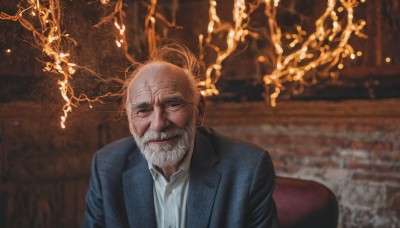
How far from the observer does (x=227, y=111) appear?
5422 millimetres

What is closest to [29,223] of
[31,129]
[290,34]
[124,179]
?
[31,129]

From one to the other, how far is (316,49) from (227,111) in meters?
1.19

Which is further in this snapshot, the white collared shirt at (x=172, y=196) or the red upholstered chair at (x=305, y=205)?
the red upholstered chair at (x=305, y=205)

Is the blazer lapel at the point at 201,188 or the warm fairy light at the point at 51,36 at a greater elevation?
the warm fairy light at the point at 51,36

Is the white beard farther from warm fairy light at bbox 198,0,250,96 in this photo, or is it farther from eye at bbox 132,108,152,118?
warm fairy light at bbox 198,0,250,96

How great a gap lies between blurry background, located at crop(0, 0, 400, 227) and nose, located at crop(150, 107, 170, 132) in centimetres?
58

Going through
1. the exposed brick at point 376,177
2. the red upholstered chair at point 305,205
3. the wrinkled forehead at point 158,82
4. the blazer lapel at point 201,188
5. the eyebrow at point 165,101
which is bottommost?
the exposed brick at point 376,177

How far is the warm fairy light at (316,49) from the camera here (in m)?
4.38

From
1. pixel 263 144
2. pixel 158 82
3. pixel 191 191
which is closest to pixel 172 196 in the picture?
pixel 191 191

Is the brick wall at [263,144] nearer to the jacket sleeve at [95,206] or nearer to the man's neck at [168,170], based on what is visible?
the jacket sleeve at [95,206]

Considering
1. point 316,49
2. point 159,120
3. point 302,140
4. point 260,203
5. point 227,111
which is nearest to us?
point 159,120

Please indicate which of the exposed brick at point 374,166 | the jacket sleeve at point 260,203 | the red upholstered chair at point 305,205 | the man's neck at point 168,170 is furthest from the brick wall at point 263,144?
the red upholstered chair at point 305,205

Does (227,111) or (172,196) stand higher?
(227,111)

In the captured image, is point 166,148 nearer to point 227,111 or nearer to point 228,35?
point 228,35
